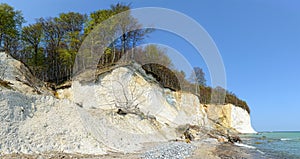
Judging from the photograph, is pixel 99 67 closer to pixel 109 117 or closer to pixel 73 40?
pixel 73 40

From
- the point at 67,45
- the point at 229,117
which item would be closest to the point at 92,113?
the point at 67,45

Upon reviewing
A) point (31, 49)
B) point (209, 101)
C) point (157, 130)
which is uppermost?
point (31, 49)

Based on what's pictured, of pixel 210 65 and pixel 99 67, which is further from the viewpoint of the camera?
pixel 99 67

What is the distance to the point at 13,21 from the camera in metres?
27.0

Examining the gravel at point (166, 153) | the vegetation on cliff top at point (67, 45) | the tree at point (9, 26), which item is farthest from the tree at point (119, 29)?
the gravel at point (166, 153)

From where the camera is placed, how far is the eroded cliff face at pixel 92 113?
30.5 ft

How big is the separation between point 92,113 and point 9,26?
1840cm

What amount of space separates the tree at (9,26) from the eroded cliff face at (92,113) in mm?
7015

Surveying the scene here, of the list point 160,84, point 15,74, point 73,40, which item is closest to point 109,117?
point 15,74

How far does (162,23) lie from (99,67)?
807 cm

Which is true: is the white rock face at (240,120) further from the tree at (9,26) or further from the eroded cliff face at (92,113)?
the tree at (9,26)

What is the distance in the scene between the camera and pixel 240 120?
53.5 meters

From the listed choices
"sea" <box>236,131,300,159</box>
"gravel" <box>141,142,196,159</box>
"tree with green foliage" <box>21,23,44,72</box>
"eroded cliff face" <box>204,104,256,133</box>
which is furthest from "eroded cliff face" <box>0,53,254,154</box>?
"eroded cliff face" <box>204,104,256,133</box>

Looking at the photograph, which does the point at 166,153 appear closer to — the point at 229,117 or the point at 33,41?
the point at 33,41
